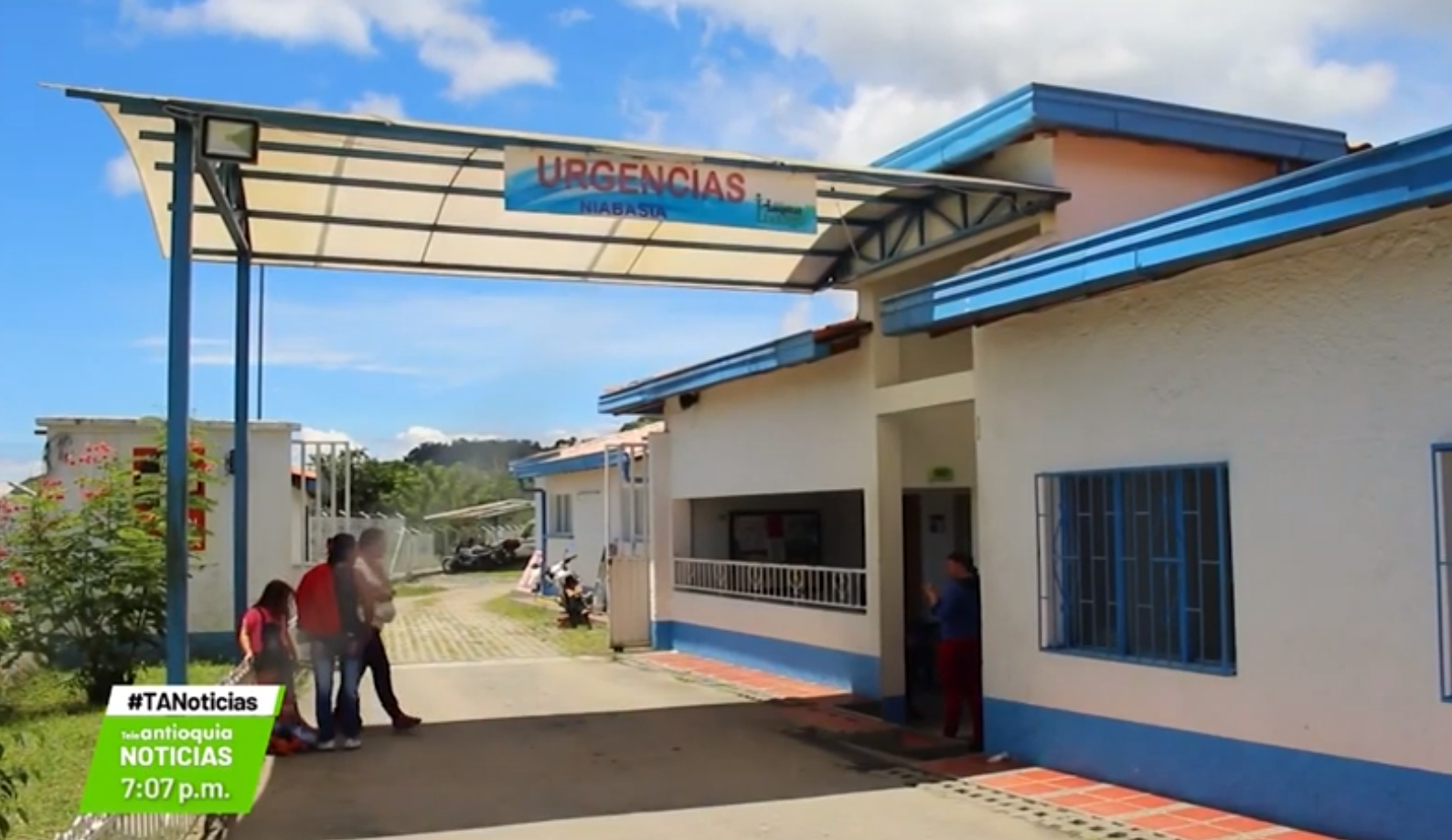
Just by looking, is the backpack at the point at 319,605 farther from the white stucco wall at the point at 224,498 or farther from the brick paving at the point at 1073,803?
the white stucco wall at the point at 224,498

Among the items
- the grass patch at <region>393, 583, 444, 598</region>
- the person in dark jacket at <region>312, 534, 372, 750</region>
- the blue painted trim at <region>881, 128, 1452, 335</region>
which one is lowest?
the grass patch at <region>393, 583, 444, 598</region>

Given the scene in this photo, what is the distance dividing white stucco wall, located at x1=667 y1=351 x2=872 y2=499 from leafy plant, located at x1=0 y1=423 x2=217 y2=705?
608cm

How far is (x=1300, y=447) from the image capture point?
7316mm

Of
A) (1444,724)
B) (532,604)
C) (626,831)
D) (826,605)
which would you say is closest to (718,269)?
(826,605)

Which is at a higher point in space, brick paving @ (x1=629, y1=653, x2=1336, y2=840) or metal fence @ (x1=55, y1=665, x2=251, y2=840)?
metal fence @ (x1=55, y1=665, x2=251, y2=840)

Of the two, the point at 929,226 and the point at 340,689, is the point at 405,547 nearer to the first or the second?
the point at 340,689

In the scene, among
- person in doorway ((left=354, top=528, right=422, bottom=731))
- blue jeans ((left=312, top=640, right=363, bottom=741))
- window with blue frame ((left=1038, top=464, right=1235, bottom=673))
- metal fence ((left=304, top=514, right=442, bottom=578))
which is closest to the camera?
window with blue frame ((left=1038, top=464, right=1235, bottom=673))

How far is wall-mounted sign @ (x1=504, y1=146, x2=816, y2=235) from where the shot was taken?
9.00 m

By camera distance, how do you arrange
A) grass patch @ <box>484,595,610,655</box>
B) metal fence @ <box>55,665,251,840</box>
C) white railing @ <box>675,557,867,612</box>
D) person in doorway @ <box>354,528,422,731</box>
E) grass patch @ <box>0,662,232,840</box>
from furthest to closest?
grass patch @ <box>484,595,610,655</box> < white railing @ <box>675,557,867,612</box> < person in doorway @ <box>354,528,422,731</box> < grass patch @ <box>0,662,232,840</box> < metal fence @ <box>55,665,251,840</box>

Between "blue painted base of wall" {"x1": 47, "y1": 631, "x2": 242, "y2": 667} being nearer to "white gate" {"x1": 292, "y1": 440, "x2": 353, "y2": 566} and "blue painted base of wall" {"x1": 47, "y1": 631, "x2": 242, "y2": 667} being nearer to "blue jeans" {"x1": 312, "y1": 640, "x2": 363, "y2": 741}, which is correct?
"white gate" {"x1": 292, "y1": 440, "x2": 353, "y2": 566}

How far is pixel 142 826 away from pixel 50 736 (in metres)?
4.21

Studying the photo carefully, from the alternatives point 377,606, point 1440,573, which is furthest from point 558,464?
point 1440,573

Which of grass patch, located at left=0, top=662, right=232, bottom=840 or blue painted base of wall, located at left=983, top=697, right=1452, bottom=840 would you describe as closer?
blue painted base of wall, located at left=983, top=697, right=1452, bottom=840
